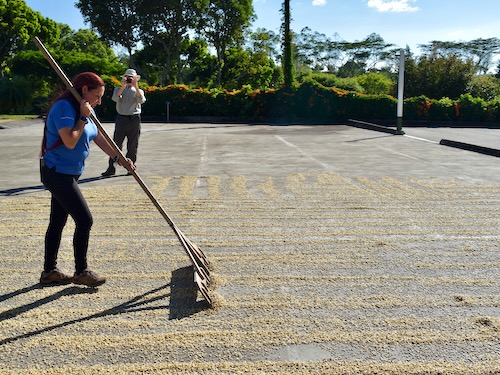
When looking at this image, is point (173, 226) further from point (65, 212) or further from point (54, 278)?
point (54, 278)

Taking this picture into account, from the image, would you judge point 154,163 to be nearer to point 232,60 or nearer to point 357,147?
point 357,147

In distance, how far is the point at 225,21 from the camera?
45438 mm

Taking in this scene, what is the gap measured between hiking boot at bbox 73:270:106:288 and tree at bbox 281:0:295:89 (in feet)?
90.4

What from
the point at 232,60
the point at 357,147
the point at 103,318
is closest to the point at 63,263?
the point at 103,318

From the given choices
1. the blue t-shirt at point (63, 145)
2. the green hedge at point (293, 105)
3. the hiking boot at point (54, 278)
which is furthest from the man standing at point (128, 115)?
the green hedge at point (293, 105)

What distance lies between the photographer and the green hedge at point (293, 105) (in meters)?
27.8

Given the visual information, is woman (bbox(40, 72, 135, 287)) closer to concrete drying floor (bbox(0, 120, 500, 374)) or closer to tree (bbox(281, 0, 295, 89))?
concrete drying floor (bbox(0, 120, 500, 374))

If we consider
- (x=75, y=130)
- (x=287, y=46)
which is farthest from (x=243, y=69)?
(x=75, y=130)

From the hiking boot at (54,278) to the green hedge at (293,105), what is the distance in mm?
25448

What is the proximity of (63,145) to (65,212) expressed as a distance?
551mm

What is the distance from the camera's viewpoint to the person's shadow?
329cm

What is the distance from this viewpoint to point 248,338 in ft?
10.0

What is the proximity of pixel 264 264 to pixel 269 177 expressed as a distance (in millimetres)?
4825

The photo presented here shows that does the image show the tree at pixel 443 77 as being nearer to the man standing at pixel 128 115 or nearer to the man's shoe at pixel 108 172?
the man standing at pixel 128 115
